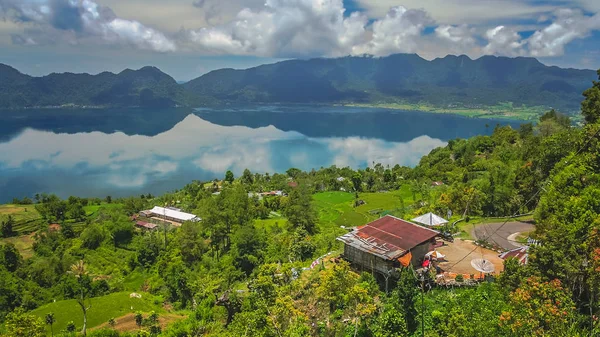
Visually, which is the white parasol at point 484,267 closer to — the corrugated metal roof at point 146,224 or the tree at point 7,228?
the corrugated metal roof at point 146,224

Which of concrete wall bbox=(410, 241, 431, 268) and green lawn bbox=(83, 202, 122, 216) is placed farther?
green lawn bbox=(83, 202, 122, 216)

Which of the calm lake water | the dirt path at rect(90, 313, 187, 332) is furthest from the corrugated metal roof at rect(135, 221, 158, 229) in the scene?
the dirt path at rect(90, 313, 187, 332)

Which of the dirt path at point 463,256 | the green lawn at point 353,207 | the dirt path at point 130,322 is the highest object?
the dirt path at point 463,256

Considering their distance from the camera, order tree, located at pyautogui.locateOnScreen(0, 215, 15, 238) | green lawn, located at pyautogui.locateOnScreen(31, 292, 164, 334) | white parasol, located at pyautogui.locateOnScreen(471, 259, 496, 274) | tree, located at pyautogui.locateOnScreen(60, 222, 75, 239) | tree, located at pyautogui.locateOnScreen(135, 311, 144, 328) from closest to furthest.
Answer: white parasol, located at pyautogui.locateOnScreen(471, 259, 496, 274), tree, located at pyautogui.locateOnScreen(135, 311, 144, 328), green lawn, located at pyautogui.locateOnScreen(31, 292, 164, 334), tree, located at pyautogui.locateOnScreen(60, 222, 75, 239), tree, located at pyautogui.locateOnScreen(0, 215, 15, 238)

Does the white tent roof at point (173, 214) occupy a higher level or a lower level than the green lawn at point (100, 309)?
lower

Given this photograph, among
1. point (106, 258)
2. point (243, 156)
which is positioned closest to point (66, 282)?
point (106, 258)

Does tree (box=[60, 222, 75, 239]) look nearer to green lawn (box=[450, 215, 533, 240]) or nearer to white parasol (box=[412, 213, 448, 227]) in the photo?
white parasol (box=[412, 213, 448, 227])

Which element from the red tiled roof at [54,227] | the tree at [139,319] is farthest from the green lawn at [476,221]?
the red tiled roof at [54,227]
